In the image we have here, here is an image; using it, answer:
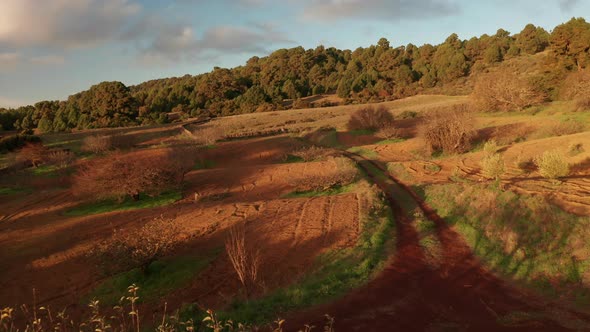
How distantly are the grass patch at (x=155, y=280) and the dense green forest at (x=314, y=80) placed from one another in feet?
110

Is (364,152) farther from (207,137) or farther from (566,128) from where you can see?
(207,137)

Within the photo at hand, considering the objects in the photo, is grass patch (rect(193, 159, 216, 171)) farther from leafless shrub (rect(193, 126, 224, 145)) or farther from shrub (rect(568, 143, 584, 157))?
shrub (rect(568, 143, 584, 157))

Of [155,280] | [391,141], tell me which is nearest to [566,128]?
[391,141]

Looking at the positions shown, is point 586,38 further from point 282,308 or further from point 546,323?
point 282,308

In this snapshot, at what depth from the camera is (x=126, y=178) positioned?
14898 mm

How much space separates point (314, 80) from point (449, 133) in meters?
54.3

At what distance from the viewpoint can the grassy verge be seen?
8352 mm

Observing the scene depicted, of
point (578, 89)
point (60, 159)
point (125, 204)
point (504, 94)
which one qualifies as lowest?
point (125, 204)

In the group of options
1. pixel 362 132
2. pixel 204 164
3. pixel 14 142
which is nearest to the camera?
pixel 204 164

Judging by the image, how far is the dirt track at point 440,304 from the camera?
6.82m

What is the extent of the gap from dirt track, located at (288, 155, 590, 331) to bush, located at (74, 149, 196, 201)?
983cm

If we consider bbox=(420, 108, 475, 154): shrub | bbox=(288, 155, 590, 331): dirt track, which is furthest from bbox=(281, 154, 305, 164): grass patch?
bbox=(288, 155, 590, 331): dirt track

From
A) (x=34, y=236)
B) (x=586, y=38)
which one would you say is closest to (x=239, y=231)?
(x=34, y=236)

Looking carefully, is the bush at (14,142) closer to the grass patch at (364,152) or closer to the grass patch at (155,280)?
the grass patch at (364,152)
